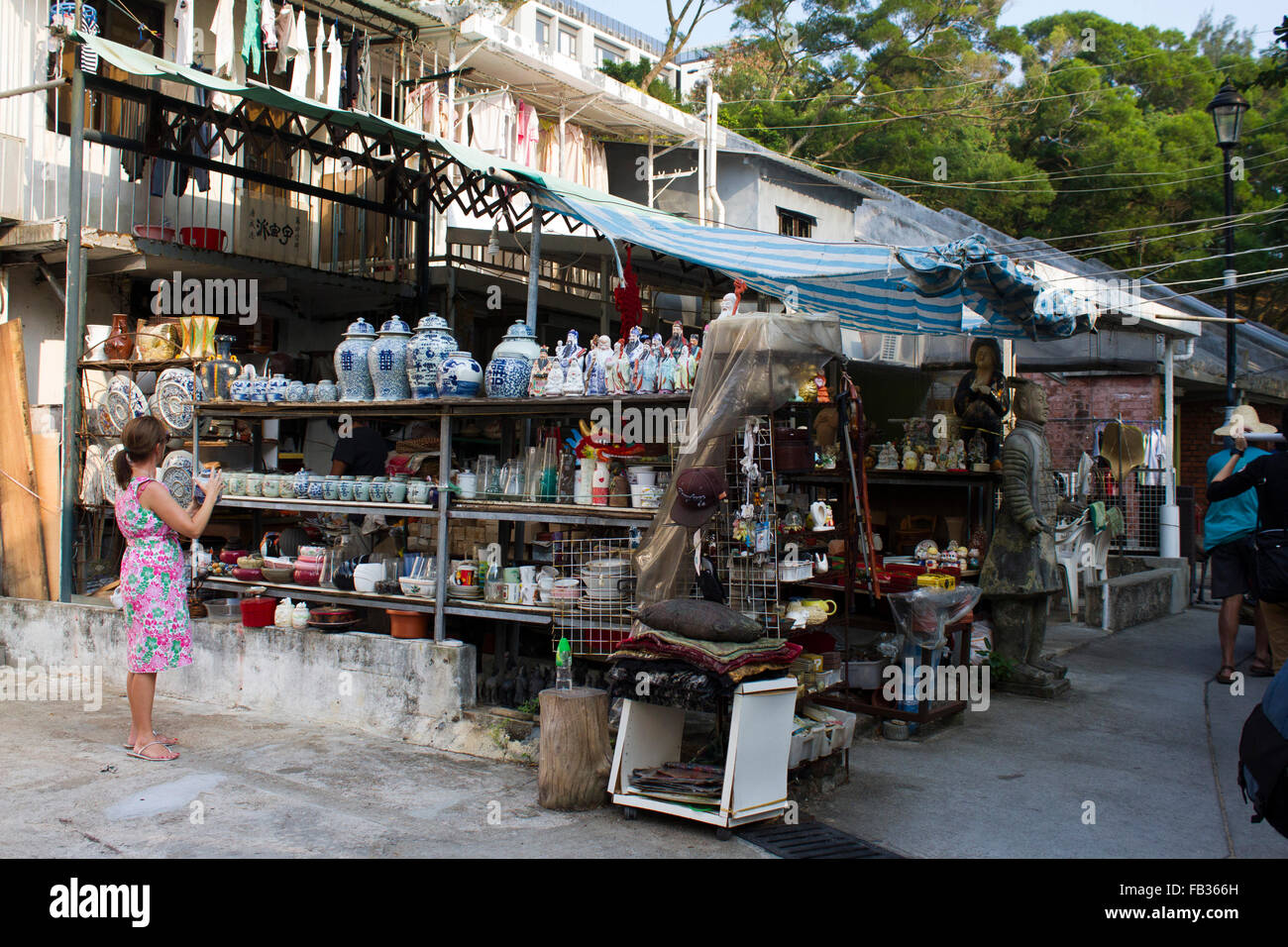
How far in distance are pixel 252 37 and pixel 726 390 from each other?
7.81 m

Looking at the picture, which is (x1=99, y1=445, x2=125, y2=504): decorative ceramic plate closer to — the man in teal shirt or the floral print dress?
the floral print dress

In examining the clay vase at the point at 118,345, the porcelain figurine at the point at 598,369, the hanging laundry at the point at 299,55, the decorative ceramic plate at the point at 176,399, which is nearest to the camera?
the porcelain figurine at the point at 598,369

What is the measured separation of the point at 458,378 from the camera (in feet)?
21.4

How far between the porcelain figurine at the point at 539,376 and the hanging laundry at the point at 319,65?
691cm

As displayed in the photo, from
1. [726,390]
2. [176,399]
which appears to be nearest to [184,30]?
[176,399]

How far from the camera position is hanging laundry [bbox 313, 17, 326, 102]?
11.4 metres

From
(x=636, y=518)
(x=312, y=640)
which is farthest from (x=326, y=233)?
(x=636, y=518)

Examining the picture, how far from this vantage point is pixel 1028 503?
24.4ft

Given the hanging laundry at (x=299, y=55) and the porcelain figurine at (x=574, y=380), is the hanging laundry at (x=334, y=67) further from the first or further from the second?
the porcelain figurine at (x=574, y=380)

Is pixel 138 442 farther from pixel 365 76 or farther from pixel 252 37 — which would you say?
pixel 365 76

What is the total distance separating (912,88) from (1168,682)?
21.7 m

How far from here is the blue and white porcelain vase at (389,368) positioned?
22.7ft

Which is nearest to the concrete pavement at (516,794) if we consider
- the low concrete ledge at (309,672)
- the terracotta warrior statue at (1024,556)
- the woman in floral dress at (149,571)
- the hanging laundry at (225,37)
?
the low concrete ledge at (309,672)

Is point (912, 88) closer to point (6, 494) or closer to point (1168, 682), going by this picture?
point (1168, 682)
